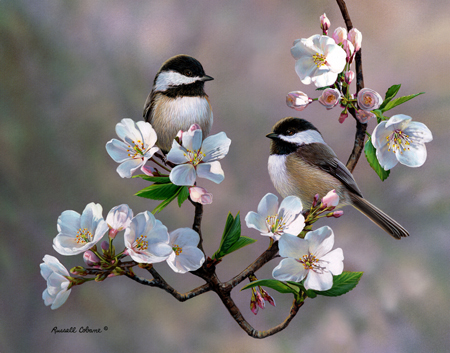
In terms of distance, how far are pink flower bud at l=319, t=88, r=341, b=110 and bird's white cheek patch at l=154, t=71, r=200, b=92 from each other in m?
0.34

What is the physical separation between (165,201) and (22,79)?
2.23 feet

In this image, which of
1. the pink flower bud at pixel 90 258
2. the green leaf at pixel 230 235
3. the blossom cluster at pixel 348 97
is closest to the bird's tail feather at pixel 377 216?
the blossom cluster at pixel 348 97

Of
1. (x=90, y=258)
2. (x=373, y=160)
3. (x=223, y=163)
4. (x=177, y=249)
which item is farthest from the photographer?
(x=223, y=163)

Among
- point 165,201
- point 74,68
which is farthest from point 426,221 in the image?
point 74,68

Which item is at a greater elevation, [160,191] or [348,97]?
[348,97]

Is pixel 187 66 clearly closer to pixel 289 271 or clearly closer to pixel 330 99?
pixel 330 99

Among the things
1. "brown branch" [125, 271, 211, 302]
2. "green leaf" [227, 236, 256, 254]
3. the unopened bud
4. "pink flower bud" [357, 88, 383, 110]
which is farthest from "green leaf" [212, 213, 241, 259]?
"pink flower bud" [357, 88, 383, 110]

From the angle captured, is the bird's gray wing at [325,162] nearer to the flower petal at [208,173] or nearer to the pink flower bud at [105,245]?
the flower petal at [208,173]

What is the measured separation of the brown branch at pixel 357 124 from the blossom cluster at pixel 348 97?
4cm

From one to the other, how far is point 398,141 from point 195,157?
539 mm

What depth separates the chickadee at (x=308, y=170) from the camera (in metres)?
0.99

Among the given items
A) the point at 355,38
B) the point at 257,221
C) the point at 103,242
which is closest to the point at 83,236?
the point at 103,242

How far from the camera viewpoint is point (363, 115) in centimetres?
97

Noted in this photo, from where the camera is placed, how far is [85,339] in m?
1.09
